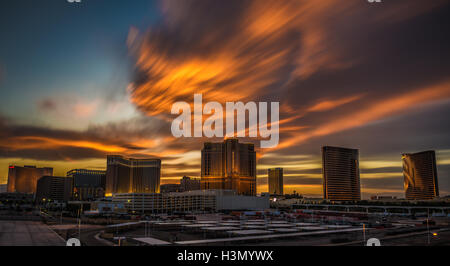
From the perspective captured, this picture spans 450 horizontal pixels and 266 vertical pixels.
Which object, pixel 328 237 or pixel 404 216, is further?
pixel 404 216

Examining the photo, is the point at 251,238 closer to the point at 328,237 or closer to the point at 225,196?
the point at 328,237

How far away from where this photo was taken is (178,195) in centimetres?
12644

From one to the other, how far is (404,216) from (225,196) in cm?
6819
